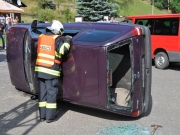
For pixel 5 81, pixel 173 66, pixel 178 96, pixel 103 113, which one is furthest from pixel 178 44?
pixel 5 81

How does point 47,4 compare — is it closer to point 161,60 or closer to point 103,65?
point 161,60

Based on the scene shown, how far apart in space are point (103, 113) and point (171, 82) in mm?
3361

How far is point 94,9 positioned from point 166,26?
12.2m

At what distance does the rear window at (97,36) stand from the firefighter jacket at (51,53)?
0.95 feet

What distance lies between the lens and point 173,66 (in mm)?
10516

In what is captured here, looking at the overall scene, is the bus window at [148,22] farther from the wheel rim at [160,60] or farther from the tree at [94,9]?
the tree at [94,9]

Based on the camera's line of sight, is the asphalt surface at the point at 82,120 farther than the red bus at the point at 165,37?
No

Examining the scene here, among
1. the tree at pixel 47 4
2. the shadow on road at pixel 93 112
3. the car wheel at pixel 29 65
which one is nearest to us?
the shadow on road at pixel 93 112

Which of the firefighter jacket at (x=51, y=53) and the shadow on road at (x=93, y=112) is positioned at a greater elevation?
the firefighter jacket at (x=51, y=53)

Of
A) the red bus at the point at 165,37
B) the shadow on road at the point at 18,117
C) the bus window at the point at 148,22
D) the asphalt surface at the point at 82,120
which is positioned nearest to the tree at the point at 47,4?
the bus window at the point at 148,22

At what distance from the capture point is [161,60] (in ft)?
31.9

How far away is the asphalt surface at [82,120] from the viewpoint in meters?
4.29

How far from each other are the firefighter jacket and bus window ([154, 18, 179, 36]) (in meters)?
5.68

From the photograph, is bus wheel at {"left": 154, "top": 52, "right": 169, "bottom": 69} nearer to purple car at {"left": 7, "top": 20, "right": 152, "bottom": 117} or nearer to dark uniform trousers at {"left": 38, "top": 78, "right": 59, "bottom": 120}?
purple car at {"left": 7, "top": 20, "right": 152, "bottom": 117}
